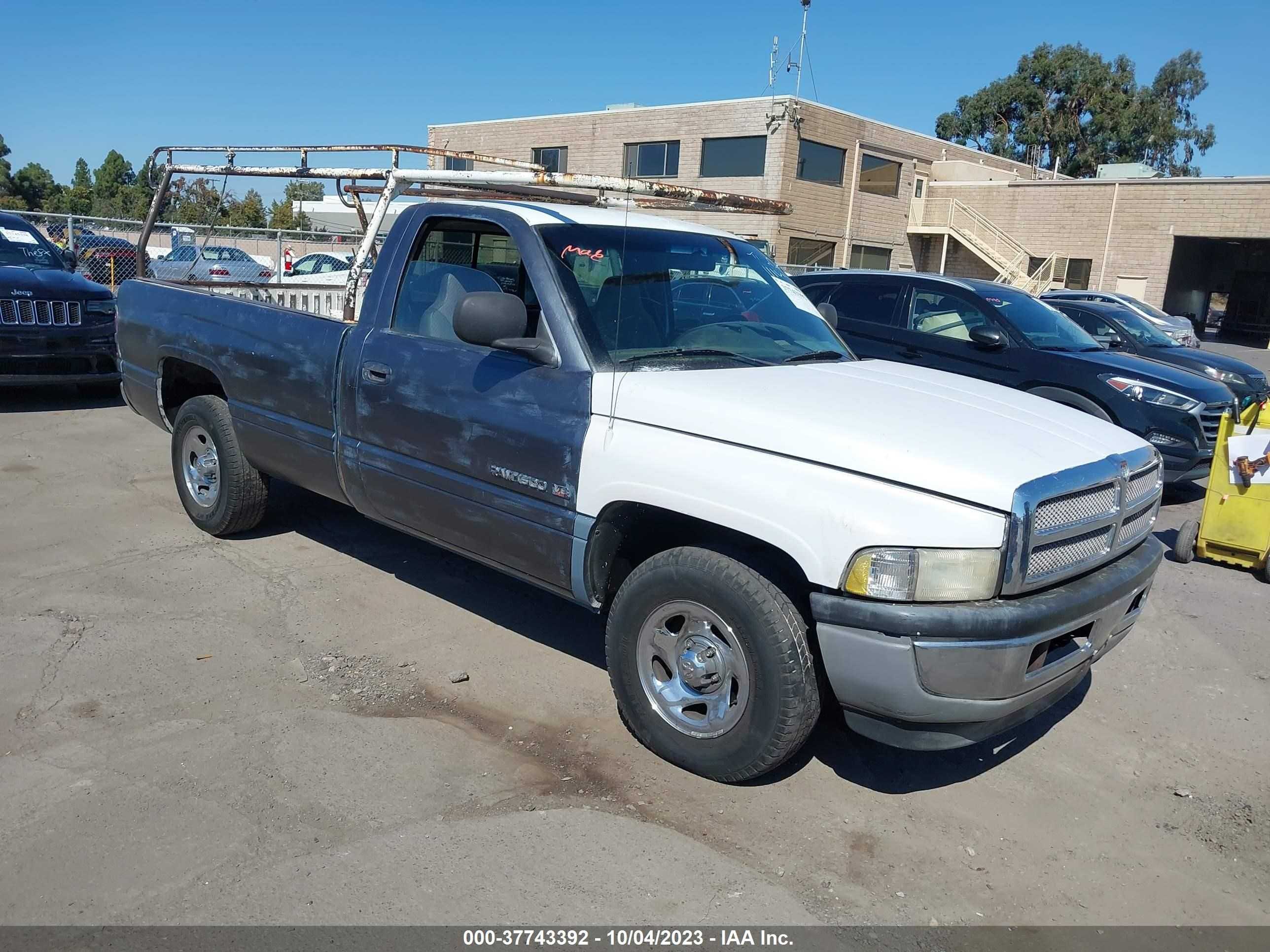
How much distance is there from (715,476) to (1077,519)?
1.22 meters

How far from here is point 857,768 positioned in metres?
3.86

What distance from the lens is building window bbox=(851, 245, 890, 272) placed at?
3422cm

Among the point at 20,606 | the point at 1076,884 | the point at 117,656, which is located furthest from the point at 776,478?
the point at 20,606

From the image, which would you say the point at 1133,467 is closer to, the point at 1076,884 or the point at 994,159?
the point at 1076,884

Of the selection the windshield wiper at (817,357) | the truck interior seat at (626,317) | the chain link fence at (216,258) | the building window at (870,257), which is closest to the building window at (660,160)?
the building window at (870,257)

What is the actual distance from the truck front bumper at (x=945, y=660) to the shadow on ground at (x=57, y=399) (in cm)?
933

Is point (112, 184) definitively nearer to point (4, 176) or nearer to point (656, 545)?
point (4, 176)

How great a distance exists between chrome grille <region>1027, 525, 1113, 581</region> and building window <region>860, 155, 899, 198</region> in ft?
104

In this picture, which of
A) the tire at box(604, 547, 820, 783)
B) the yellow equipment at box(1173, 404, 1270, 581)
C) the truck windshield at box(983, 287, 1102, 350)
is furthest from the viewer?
the truck windshield at box(983, 287, 1102, 350)

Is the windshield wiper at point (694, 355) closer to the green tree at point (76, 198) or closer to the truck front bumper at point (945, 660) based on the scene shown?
the truck front bumper at point (945, 660)

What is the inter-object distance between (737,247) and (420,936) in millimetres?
3392

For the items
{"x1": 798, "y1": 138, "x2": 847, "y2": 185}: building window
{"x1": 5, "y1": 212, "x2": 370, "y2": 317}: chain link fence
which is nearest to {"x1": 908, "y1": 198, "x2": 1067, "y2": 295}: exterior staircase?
{"x1": 798, "y1": 138, "x2": 847, "y2": 185}: building window

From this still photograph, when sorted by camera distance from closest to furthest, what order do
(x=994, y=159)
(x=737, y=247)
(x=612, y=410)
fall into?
(x=612, y=410)
(x=737, y=247)
(x=994, y=159)

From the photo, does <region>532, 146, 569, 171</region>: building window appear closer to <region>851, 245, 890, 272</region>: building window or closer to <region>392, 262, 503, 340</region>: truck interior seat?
<region>851, 245, 890, 272</region>: building window
